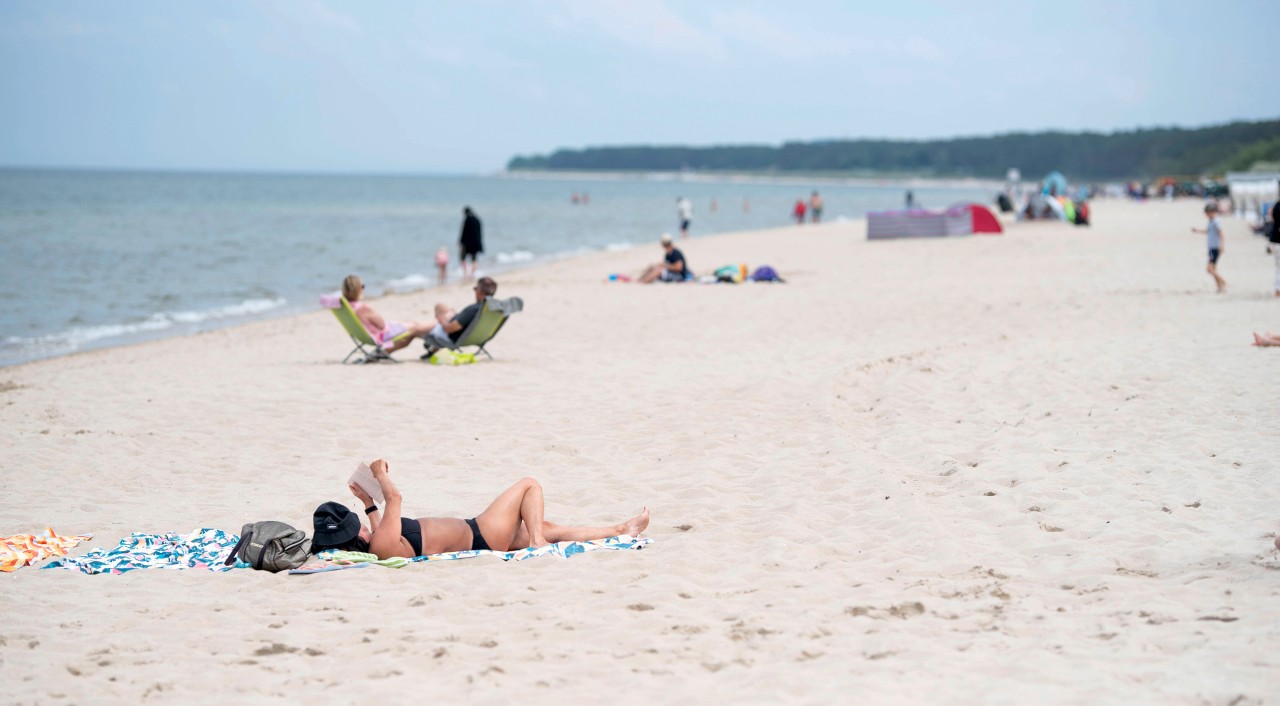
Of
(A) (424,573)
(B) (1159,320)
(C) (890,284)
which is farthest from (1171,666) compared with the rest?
(C) (890,284)

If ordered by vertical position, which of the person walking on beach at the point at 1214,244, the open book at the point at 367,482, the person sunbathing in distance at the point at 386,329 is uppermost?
the person walking on beach at the point at 1214,244

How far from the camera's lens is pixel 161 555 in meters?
5.19

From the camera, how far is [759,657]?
383cm

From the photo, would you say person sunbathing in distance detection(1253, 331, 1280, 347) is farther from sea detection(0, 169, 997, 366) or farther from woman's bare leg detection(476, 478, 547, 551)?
sea detection(0, 169, 997, 366)

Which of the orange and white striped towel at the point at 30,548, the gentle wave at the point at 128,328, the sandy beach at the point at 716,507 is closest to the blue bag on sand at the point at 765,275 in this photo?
the sandy beach at the point at 716,507

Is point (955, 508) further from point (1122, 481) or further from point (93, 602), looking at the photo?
point (93, 602)

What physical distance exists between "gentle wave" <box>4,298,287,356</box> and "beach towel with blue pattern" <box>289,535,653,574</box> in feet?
37.1

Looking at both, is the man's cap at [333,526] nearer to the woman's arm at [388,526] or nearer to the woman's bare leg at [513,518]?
the woman's arm at [388,526]

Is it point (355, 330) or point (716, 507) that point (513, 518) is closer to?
point (716, 507)

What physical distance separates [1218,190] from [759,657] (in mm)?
58702

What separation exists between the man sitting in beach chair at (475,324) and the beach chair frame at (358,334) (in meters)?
0.32

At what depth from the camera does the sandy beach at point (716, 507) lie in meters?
3.74

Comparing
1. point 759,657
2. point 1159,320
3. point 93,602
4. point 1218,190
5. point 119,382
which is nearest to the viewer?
point 759,657

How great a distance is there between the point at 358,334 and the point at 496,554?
6.15m
